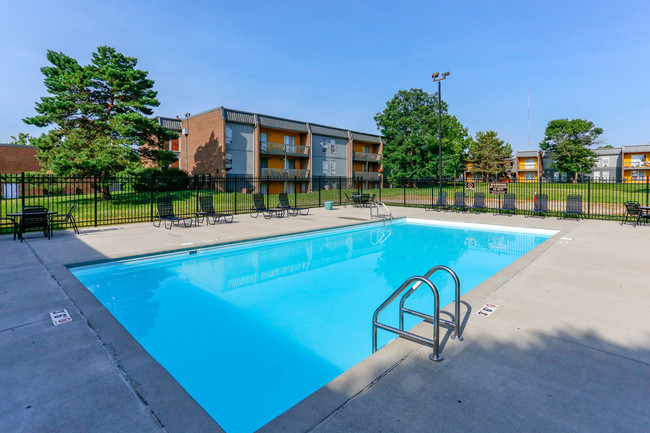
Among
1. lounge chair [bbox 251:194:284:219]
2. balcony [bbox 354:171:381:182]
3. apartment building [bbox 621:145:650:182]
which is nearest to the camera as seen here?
lounge chair [bbox 251:194:284:219]

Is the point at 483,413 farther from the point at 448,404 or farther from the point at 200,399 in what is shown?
the point at 200,399

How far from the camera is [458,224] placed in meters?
16.2

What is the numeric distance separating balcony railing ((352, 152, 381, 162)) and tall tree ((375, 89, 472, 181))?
2733mm

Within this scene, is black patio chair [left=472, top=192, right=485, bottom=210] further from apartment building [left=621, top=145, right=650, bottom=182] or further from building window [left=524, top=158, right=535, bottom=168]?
building window [left=524, top=158, right=535, bottom=168]

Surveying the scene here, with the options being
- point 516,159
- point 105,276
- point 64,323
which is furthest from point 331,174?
point 516,159

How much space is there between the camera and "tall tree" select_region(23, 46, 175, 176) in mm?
21562

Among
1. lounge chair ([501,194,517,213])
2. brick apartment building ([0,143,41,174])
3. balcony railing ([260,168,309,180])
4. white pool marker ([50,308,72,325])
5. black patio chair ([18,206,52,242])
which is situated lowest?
white pool marker ([50,308,72,325])

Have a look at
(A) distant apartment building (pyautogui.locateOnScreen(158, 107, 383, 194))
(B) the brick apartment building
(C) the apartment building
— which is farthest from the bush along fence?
(C) the apartment building

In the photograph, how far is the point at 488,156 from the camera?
56000 mm

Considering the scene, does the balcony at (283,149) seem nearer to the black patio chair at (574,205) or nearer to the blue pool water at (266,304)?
the blue pool water at (266,304)

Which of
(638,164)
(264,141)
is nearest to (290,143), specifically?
(264,141)

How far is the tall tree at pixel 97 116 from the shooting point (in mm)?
21562

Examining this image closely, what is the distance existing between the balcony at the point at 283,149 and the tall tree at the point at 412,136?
1131 cm

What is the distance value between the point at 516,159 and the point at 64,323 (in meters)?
82.3
